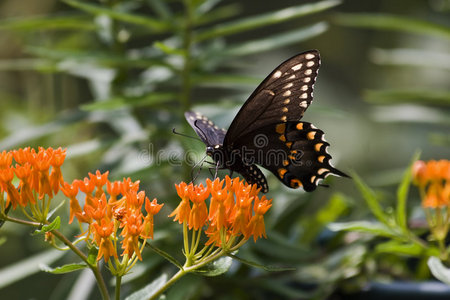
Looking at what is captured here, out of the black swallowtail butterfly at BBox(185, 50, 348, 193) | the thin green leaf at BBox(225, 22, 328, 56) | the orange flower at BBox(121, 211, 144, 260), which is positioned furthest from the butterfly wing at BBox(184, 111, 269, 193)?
the orange flower at BBox(121, 211, 144, 260)

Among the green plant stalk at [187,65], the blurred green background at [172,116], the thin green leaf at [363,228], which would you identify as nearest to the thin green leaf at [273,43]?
the blurred green background at [172,116]

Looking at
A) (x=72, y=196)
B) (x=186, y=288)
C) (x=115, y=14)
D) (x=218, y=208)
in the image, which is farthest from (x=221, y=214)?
(x=115, y=14)

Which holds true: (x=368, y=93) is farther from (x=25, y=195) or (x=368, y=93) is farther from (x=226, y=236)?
(x=25, y=195)

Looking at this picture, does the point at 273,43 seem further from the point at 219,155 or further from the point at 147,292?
the point at 147,292

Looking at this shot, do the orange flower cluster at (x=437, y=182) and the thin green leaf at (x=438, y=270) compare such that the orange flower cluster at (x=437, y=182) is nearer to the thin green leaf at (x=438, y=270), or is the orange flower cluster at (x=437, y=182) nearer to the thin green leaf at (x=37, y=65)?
the thin green leaf at (x=438, y=270)

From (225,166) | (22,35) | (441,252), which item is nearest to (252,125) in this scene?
(225,166)

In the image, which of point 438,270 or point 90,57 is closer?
point 438,270

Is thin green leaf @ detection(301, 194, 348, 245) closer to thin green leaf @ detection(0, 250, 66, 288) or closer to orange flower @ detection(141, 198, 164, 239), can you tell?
thin green leaf @ detection(0, 250, 66, 288)
